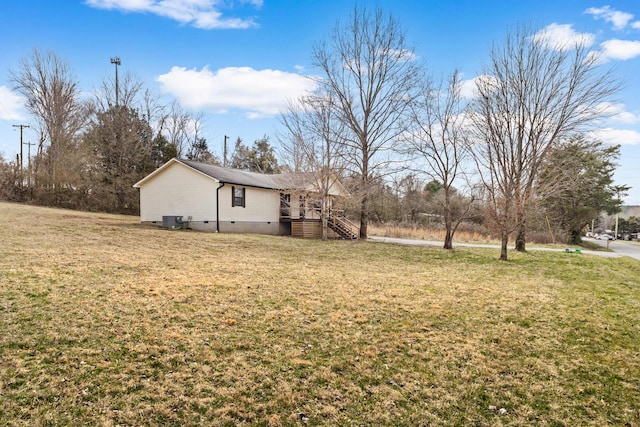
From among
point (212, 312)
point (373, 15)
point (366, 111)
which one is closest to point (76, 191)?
point (366, 111)

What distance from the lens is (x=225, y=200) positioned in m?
19.2

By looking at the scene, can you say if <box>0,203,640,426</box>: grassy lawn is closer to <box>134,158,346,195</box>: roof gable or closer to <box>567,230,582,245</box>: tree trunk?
<box>134,158,346,195</box>: roof gable

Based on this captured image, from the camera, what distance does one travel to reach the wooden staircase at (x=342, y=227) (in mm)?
20797

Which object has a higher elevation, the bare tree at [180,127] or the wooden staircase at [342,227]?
the bare tree at [180,127]

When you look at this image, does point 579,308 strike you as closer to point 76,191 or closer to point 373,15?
point 373,15

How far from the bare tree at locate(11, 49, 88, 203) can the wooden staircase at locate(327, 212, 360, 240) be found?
68.3 ft

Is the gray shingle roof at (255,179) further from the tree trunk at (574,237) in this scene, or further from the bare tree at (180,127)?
the tree trunk at (574,237)

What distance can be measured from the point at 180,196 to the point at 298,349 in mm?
17436

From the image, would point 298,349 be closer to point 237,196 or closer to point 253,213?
point 237,196

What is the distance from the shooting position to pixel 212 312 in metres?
5.30

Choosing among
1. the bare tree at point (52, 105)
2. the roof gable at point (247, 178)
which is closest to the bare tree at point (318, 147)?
the roof gable at point (247, 178)

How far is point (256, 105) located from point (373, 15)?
10.1m

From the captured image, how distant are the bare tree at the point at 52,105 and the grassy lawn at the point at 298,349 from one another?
25.0 metres

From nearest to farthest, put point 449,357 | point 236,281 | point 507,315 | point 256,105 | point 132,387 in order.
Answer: point 132,387
point 449,357
point 507,315
point 236,281
point 256,105
